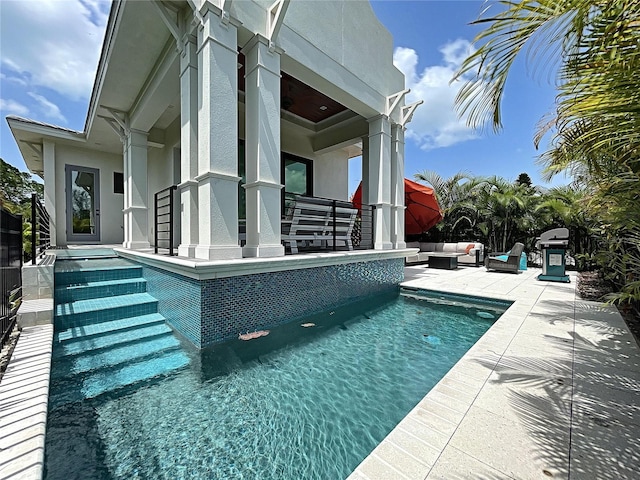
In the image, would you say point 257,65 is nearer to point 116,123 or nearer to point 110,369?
point 110,369

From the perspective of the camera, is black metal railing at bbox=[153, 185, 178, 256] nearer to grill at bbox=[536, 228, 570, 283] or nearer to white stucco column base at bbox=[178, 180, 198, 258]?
white stucco column base at bbox=[178, 180, 198, 258]

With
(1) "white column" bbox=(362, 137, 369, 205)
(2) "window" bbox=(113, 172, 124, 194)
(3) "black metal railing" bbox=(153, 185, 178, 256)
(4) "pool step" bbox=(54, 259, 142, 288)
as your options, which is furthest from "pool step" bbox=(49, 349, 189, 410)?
(2) "window" bbox=(113, 172, 124, 194)

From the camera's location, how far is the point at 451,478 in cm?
150

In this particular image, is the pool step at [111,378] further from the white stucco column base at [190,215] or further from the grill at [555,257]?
the grill at [555,257]

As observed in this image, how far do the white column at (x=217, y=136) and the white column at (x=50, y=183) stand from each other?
7.54 m

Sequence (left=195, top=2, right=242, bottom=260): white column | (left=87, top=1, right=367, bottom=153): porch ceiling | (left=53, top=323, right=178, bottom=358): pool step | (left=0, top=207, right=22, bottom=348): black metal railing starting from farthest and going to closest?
(left=87, top=1, right=367, bottom=153): porch ceiling
(left=195, top=2, right=242, bottom=260): white column
(left=53, top=323, right=178, bottom=358): pool step
(left=0, top=207, right=22, bottom=348): black metal railing

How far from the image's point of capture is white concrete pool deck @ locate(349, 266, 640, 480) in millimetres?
1571

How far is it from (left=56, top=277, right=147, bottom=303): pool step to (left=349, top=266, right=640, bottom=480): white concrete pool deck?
486cm

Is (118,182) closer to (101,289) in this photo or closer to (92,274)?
(92,274)

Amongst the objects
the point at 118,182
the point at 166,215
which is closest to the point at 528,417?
the point at 166,215

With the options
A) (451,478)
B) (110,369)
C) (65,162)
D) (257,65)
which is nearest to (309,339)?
(110,369)

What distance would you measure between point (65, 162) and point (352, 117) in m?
9.18

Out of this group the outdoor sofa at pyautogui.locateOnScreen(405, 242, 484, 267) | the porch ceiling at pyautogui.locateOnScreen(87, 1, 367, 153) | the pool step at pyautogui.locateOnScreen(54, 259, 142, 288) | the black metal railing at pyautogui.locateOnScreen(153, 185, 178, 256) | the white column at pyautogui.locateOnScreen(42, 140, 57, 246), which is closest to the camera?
the pool step at pyautogui.locateOnScreen(54, 259, 142, 288)

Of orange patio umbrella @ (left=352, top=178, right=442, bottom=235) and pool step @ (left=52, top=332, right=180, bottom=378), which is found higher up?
orange patio umbrella @ (left=352, top=178, right=442, bottom=235)
